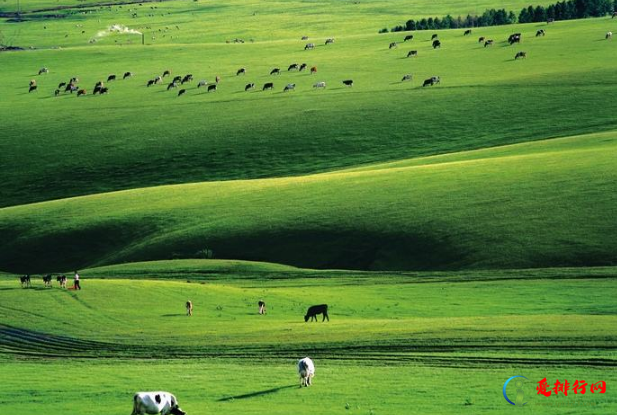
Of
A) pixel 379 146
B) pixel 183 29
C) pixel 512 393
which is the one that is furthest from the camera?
pixel 183 29

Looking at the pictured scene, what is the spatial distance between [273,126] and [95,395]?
6820cm

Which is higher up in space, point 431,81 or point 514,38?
point 514,38

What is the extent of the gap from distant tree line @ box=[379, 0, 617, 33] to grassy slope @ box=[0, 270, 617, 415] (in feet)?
356

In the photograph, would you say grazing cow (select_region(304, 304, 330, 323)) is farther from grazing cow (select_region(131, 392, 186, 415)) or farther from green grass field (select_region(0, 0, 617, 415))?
grazing cow (select_region(131, 392, 186, 415))

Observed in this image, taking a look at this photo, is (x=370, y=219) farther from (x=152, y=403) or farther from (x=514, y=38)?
(x=514, y=38)

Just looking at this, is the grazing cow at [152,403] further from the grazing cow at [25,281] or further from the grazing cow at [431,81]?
the grazing cow at [431,81]

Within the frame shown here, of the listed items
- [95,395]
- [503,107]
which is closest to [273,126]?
[503,107]

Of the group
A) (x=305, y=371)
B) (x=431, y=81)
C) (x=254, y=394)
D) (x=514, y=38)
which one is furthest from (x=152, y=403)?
(x=514, y=38)

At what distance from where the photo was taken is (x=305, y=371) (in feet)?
103

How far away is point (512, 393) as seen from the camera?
2942 cm

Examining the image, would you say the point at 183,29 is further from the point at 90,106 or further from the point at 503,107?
the point at 503,107

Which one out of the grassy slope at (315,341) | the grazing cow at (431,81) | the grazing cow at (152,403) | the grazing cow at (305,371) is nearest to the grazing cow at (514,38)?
the grazing cow at (431,81)

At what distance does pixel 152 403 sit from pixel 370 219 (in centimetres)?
3873

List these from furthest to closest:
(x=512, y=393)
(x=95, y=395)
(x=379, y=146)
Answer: (x=379, y=146) → (x=95, y=395) → (x=512, y=393)
